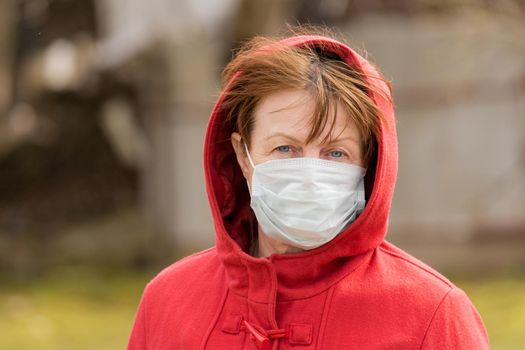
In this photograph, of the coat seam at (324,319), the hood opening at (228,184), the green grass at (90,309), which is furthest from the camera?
the green grass at (90,309)

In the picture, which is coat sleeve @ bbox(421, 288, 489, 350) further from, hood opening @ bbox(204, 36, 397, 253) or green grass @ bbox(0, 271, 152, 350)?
green grass @ bbox(0, 271, 152, 350)

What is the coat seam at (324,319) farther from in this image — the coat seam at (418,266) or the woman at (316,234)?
the coat seam at (418,266)

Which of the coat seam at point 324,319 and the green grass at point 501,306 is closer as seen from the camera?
the coat seam at point 324,319

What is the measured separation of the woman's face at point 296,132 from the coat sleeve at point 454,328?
44 centimetres

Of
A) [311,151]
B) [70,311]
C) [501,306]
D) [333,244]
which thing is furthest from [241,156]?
[70,311]

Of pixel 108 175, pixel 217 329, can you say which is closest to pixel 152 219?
pixel 108 175

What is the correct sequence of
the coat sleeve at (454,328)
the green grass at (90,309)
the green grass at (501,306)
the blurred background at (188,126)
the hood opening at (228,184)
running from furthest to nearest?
the blurred background at (188,126)
the green grass at (90,309)
the green grass at (501,306)
the hood opening at (228,184)
the coat sleeve at (454,328)

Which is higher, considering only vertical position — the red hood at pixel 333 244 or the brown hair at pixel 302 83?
the brown hair at pixel 302 83

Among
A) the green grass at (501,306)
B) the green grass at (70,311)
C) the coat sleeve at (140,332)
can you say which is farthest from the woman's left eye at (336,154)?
the green grass at (70,311)

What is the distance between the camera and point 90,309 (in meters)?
9.91

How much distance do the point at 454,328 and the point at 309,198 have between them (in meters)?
0.49

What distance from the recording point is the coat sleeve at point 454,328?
2.60 meters

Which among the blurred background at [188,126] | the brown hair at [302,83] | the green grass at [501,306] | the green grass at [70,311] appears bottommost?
the green grass at [70,311]

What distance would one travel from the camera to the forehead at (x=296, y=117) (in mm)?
2713
